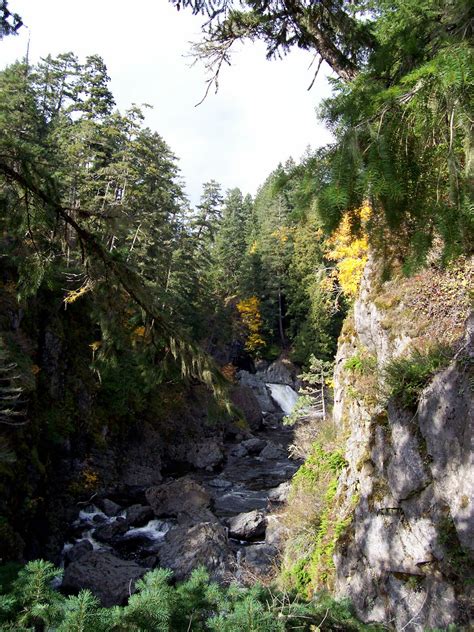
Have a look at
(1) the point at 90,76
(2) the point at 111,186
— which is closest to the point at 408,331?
(2) the point at 111,186

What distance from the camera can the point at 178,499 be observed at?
1558 cm

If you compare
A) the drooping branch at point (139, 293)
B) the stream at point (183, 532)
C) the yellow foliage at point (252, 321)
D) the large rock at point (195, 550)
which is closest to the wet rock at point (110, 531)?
the stream at point (183, 532)

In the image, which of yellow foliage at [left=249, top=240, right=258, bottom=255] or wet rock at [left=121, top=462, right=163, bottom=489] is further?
yellow foliage at [left=249, top=240, right=258, bottom=255]

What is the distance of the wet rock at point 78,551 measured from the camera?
1227 centimetres

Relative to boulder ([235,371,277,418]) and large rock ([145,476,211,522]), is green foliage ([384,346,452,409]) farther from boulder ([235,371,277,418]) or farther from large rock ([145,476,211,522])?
boulder ([235,371,277,418])

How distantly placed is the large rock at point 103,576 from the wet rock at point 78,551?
1035 millimetres

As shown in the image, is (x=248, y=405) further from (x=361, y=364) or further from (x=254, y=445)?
(x=361, y=364)

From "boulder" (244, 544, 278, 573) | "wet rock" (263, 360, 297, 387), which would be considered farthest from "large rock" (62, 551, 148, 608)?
"wet rock" (263, 360, 297, 387)

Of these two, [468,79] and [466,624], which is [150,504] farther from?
[468,79]

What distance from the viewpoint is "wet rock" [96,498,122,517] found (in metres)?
15.7

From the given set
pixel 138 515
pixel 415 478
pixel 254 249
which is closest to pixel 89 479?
pixel 138 515

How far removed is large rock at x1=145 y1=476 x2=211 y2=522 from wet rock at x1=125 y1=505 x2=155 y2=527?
1.01ft

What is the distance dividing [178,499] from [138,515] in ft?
4.95

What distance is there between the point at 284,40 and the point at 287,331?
37.9 meters
